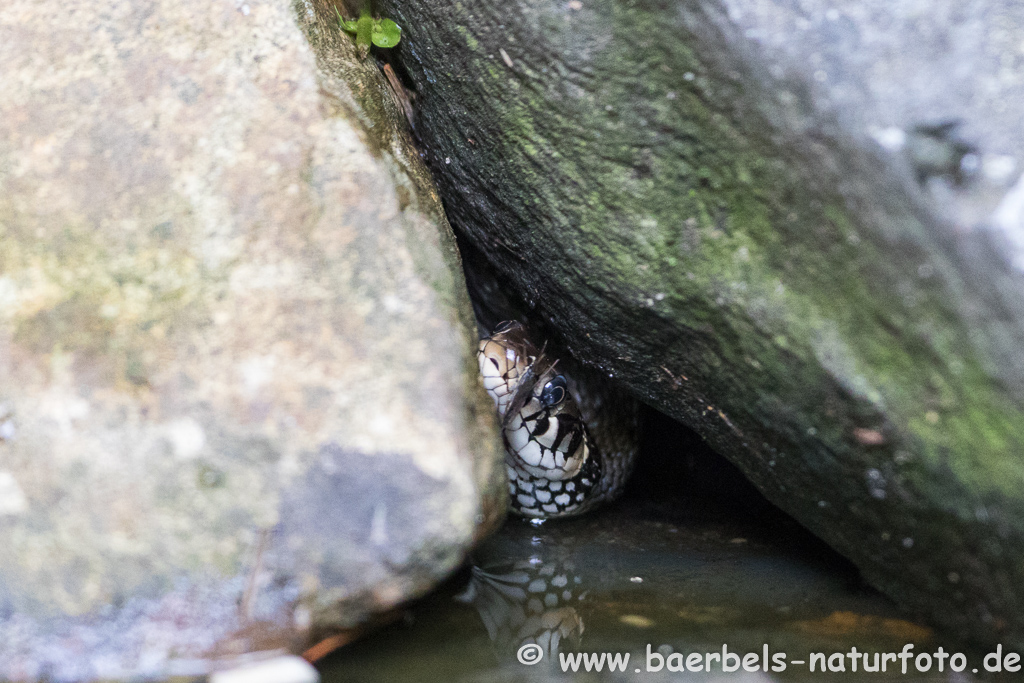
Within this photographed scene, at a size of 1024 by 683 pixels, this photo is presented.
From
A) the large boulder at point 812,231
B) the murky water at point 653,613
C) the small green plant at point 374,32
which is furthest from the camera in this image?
the small green plant at point 374,32

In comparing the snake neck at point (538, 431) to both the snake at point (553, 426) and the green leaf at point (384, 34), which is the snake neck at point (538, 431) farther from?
the green leaf at point (384, 34)

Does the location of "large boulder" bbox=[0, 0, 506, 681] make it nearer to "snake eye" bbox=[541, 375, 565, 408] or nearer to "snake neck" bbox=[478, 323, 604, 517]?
"snake neck" bbox=[478, 323, 604, 517]

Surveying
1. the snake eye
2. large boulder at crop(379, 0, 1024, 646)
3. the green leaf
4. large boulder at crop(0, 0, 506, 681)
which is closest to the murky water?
large boulder at crop(379, 0, 1024, 646)

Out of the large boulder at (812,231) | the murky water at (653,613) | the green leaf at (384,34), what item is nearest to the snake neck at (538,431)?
the murky water at (653,613)

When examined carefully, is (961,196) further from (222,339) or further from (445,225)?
(222,339)

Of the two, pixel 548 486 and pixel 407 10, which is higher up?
pixel 407 10

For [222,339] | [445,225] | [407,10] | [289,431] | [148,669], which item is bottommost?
[148,669]

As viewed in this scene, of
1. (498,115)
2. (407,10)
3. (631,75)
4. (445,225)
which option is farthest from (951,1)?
(407,10)
